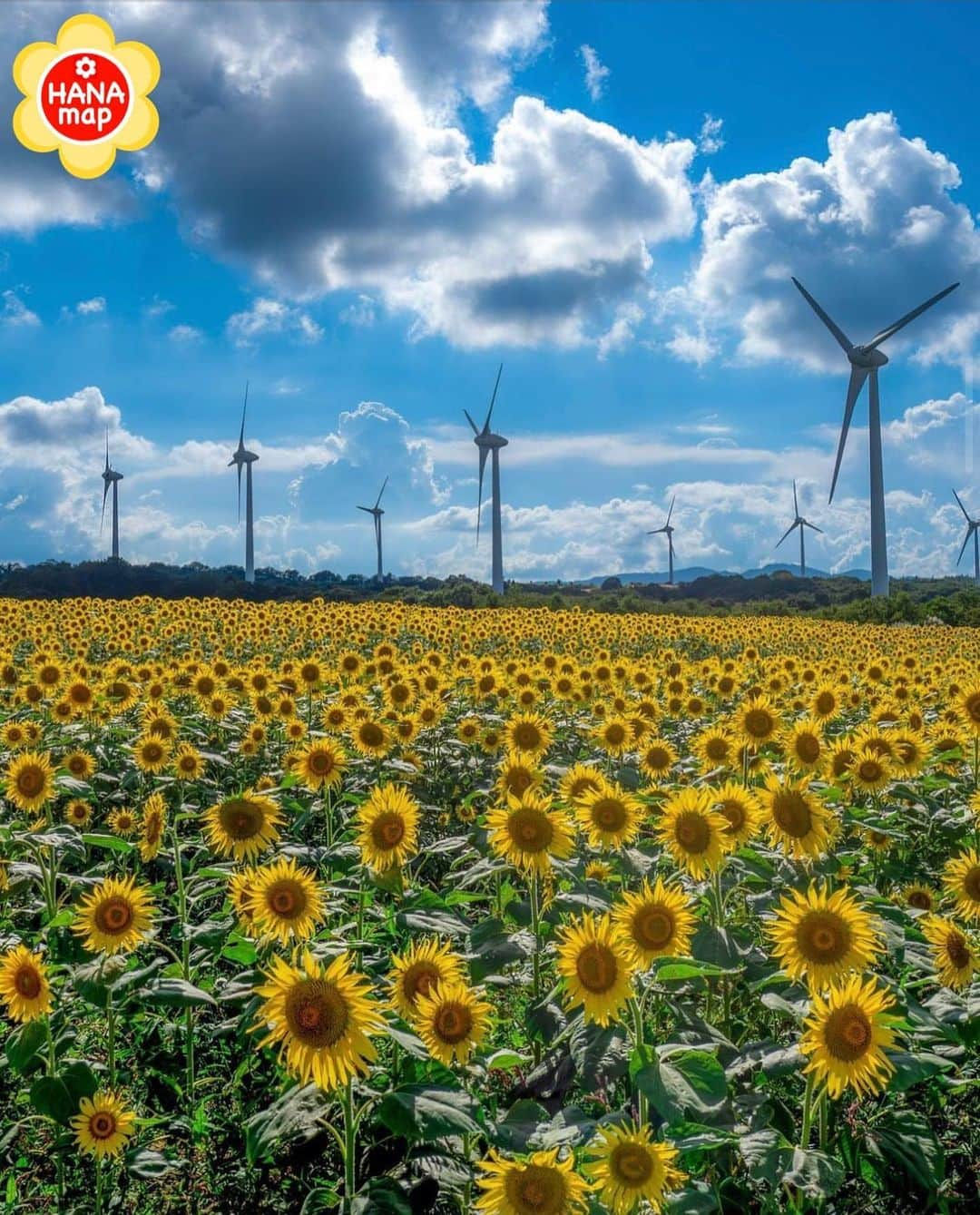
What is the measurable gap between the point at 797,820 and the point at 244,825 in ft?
8.38

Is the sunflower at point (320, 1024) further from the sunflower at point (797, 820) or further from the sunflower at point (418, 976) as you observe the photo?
the sunflower at point (797, 820)

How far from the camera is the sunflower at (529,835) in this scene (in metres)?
4.32

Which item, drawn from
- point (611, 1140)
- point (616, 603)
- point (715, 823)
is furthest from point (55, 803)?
point (616, 603)

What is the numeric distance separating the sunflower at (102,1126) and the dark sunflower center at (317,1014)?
1497mm

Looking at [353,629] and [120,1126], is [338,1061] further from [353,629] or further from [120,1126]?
[353,629]

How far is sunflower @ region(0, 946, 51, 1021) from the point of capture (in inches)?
155

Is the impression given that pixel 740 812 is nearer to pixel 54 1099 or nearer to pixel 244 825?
pixel 244 825

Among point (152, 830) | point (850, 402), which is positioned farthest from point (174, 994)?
point (850, 402)

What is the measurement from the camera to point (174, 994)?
407 centimetres

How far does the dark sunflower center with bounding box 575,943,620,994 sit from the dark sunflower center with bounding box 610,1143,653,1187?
1.73 feet

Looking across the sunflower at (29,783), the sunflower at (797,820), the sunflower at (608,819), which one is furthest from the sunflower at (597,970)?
the sunflower at (29,783)

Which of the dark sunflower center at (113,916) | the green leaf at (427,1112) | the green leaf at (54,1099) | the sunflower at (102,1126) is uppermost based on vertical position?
the dark sunflower center at (113,916)

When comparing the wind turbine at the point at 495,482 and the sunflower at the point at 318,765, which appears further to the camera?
the wind turbine at the point at 495,482

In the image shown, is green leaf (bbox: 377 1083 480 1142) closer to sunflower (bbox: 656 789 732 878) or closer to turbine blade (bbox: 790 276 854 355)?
sunflower (bbox: 656 789 732 878)
